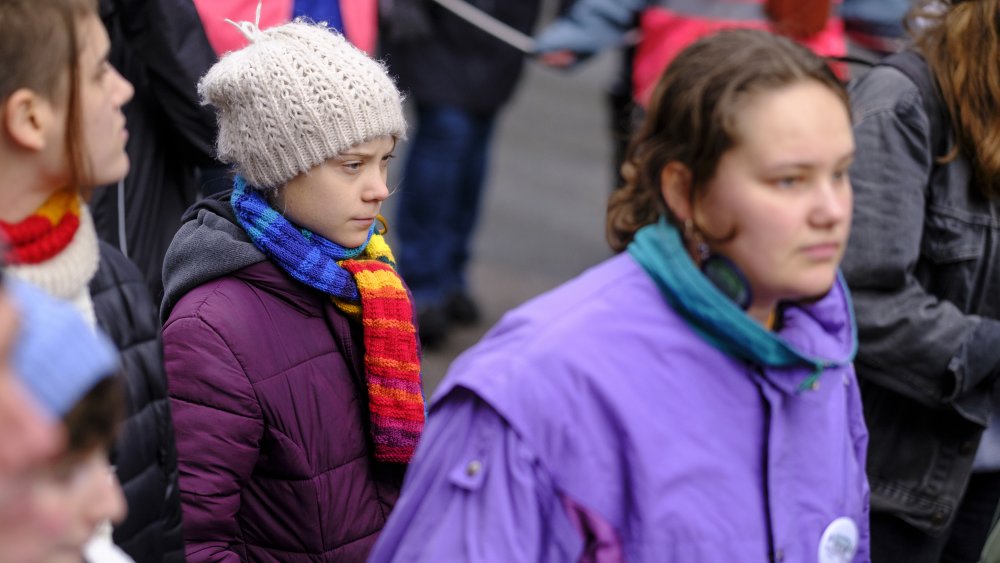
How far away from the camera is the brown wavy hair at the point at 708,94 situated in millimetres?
1927

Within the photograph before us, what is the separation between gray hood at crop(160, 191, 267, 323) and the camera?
2.47 meters

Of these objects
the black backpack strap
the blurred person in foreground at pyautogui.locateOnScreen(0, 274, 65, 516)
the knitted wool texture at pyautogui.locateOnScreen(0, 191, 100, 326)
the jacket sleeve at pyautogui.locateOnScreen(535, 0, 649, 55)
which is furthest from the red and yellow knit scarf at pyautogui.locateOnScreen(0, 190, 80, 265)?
the jacket sleeve at pyautogui.locateOnScreen(535, 0, 649, 55)

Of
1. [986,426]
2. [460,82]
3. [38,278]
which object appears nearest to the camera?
[38,278]

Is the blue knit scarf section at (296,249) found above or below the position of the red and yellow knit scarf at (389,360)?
above

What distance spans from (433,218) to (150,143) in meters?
2.36

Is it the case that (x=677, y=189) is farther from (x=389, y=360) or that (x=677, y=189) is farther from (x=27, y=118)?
(x=27, y=118)

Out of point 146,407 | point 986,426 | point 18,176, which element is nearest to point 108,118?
point 18,176

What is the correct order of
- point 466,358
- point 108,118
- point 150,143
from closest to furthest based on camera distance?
point 108,118
point 466,358
point 150,143

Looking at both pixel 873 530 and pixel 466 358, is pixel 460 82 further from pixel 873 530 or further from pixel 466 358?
pixel 466 358

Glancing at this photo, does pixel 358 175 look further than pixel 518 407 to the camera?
Yes

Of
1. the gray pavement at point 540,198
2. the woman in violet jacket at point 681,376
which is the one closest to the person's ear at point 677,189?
the woman in violet jacket at point 681,376

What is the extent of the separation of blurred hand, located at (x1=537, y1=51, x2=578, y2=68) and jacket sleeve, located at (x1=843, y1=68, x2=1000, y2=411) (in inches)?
80.9

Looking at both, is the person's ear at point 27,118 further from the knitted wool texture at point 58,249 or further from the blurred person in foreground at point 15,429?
the blurred person in foreground at point 15,429

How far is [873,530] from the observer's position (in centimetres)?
304
